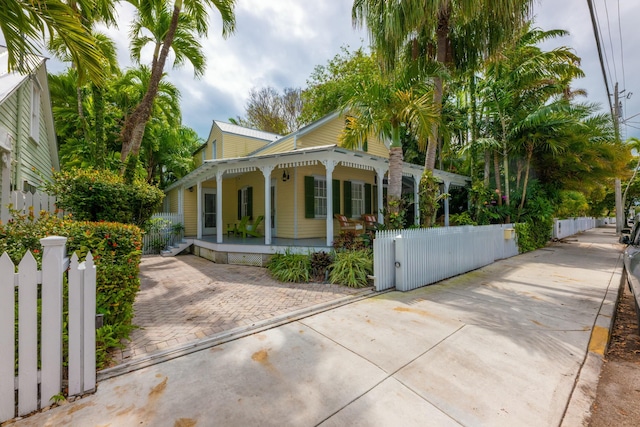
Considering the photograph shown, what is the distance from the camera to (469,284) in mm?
6043

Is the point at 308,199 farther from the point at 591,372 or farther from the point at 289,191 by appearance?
the point at 591,372

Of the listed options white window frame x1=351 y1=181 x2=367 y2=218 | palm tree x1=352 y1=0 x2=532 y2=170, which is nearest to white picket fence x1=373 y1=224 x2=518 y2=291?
palm tree x1=352 y1=0 x2=532 y2=170

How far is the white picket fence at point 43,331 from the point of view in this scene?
2014 mm

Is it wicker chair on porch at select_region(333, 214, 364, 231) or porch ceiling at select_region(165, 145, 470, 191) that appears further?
wicker chair on porch at select_region(333, 214, 364, 231)

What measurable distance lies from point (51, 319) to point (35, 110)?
28.6ft

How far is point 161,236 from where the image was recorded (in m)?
12.0

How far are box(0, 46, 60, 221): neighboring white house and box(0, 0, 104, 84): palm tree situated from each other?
0.85 metres

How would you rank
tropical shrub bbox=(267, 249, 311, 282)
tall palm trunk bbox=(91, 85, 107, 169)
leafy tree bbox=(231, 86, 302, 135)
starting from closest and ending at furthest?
1. tropical shrub bbox=(267, 249, 311, 282)
2. tall palm trunk bbox=(91, 85, 107, 169)
3. leafy tree bbox=(231, 86, 302, 135)

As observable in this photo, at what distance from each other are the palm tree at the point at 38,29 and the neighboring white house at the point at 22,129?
851mm

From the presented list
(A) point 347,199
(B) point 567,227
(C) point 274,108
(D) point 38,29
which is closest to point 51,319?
(D) point 38,29

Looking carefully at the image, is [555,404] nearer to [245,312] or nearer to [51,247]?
[245,312]

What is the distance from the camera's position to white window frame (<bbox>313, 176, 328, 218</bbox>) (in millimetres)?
10734

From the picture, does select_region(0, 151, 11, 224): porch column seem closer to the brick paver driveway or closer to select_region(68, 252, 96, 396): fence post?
the brick paver driveway

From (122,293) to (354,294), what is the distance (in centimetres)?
Answer: 365
